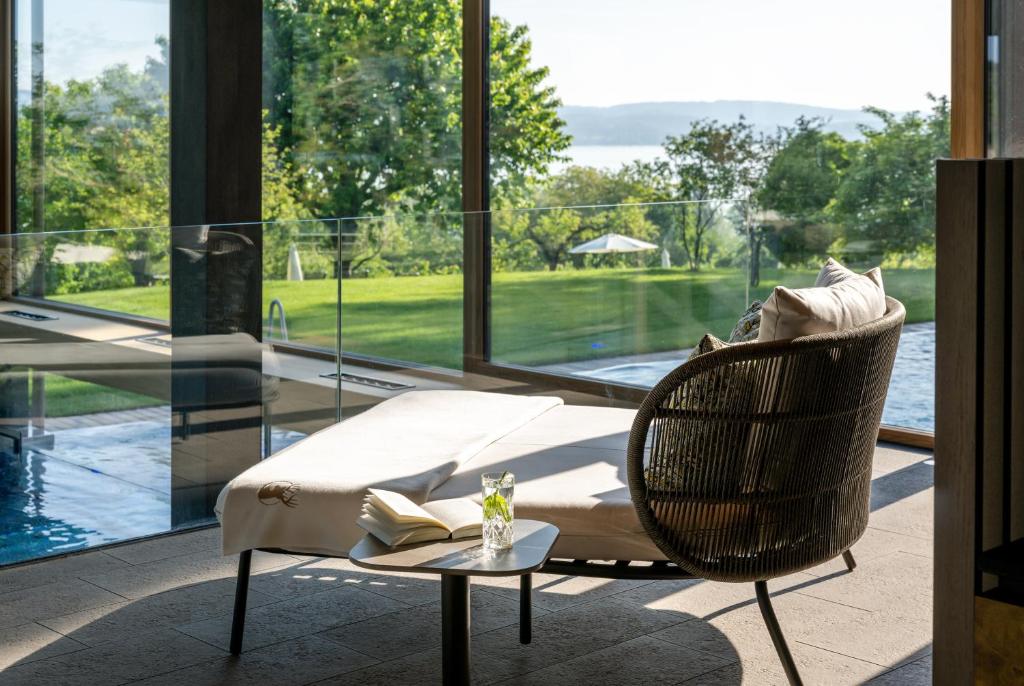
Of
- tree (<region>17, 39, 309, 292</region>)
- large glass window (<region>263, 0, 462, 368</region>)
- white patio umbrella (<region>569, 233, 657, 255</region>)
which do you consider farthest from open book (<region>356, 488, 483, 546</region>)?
tree (<region>17, 39, 309, 292</region>)

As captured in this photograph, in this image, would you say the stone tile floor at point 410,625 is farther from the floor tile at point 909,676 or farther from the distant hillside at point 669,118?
the distant hillside at point 669,118

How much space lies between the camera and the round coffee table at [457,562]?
6.07 ft

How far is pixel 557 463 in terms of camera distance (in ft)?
8.68

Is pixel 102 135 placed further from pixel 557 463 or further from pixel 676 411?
pixel 676 411

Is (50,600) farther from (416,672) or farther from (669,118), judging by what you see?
(669,118)

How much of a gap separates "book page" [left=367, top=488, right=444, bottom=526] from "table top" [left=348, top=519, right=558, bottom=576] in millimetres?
45

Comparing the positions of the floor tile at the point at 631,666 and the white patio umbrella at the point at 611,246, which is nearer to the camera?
the floor tile at the point at 631,666

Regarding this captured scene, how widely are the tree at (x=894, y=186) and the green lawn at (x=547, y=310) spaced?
15cm

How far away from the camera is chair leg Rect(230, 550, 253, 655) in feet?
8.48

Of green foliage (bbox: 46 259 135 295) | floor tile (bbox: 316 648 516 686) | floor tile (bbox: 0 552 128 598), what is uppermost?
green foliage (bbox: 46 259 135 295)

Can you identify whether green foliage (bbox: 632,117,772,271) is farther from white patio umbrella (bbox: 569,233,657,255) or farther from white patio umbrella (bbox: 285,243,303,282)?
white patio umbrella (bbox: 285,243,303,282)

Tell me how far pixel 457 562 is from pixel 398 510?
0.18 m

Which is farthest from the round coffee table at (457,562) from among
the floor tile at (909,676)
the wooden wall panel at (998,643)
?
the floor tile at (909,676)

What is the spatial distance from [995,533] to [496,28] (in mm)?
4489
